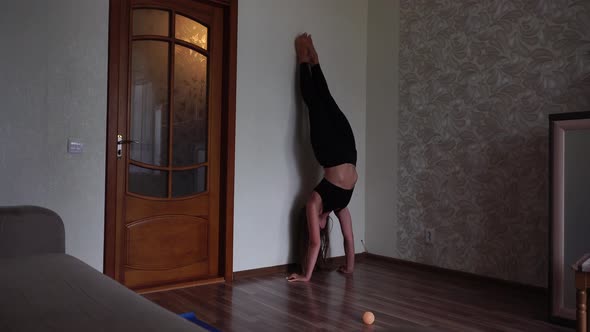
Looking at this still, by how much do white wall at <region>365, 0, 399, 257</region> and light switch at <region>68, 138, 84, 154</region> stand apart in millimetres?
2558

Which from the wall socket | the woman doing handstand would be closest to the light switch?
the woman doing handstand

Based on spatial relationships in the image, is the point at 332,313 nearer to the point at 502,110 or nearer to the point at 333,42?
the point at 502,110

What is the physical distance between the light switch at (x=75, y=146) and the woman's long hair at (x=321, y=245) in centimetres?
175

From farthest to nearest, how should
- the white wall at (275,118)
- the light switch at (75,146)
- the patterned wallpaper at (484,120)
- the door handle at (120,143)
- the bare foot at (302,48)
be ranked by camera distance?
the bare foot at (302,48)
the white wall at (275,118)
the patterned wallpaper at (484,120)
the door handle at (120,143)
the light switch at (75,146)

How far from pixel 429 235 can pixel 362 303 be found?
1252 millimetres

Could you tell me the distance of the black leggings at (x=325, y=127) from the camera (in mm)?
3609

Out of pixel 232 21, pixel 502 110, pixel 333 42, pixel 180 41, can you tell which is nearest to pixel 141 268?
pixel 180 41

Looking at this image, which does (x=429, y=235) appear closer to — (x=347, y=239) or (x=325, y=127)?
(x=347, y=239)

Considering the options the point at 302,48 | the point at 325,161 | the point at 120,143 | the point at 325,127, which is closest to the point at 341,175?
the point at 325,161

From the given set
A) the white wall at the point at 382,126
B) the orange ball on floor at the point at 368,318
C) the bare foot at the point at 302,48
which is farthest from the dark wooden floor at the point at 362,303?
the bare foot at the point at 302,48

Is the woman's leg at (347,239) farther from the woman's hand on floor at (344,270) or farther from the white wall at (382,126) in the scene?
the white wall at (382,126)

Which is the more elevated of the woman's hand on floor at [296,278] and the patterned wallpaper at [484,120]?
the patterned wallpaper at [484,120]

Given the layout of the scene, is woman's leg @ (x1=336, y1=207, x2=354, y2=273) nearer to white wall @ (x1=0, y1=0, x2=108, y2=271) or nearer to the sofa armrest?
white wall @ (x1=0, y1=0, x2=108, y2=271)

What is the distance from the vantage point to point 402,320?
2.58m
